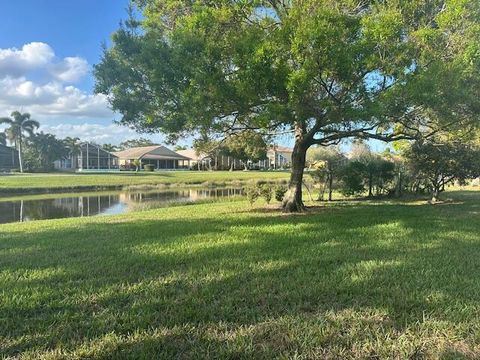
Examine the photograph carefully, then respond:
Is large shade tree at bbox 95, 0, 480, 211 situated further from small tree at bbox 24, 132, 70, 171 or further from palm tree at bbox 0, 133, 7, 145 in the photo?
palm tree at bbox 0, 133, 7, 145

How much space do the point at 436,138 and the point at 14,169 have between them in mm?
69312

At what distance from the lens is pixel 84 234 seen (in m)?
9.39

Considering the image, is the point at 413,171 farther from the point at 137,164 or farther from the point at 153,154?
the point at 153,154

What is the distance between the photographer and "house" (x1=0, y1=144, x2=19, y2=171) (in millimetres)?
70000

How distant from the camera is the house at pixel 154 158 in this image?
7522cm

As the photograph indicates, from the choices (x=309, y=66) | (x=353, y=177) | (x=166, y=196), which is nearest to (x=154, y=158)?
(x=166, y=196)

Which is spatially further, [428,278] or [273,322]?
[428,278]

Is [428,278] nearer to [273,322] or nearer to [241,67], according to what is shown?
[273,322]

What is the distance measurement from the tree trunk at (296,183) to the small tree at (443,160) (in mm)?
4196

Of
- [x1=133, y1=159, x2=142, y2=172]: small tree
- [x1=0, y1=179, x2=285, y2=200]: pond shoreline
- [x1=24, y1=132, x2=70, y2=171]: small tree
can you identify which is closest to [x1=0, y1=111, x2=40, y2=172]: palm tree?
[x1=24, y1=132, x2=70, y2=171]: small tree

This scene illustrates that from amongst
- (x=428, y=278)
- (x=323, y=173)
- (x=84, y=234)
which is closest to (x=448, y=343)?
(x=428, y=278)

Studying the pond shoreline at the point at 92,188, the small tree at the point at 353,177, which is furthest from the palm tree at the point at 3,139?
the small tree at the point at 353,177

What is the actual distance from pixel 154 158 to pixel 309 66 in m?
68.7

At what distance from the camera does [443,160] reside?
1523 cm
